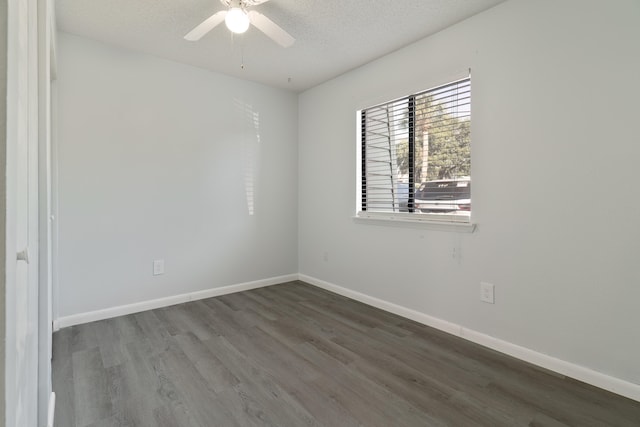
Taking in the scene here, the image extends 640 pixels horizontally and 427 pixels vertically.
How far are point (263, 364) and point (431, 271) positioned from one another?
1.51 m

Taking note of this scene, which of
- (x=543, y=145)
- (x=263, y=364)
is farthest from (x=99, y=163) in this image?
(x=543, y=145)

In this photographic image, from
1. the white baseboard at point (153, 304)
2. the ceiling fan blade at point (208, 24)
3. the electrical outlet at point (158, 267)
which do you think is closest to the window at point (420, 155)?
the white baseboard at point (153, 304)

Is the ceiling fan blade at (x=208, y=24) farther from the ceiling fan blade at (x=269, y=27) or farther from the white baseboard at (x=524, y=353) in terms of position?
the white baseboard at (x=524, y=353)

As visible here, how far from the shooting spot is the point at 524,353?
2.18m

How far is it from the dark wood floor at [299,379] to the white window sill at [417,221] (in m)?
0.84

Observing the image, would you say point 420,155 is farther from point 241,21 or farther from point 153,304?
point 153,304

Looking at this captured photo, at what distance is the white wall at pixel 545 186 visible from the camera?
1.80m

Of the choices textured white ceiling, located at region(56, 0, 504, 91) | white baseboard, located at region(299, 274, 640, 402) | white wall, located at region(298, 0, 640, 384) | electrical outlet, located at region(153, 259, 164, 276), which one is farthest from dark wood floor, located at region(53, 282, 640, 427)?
textured white ceiling, located at region(56, 0, 504, 91)

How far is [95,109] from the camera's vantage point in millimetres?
2799

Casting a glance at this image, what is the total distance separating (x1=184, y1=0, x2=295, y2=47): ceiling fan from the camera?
6.48ft

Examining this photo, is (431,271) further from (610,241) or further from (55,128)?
(55,128)

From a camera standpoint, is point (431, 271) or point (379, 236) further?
point (379, 236)

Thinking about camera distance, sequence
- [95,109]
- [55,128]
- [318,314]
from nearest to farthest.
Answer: [55,128], [95,109], [318,314]

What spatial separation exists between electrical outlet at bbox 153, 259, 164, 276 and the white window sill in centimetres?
197
